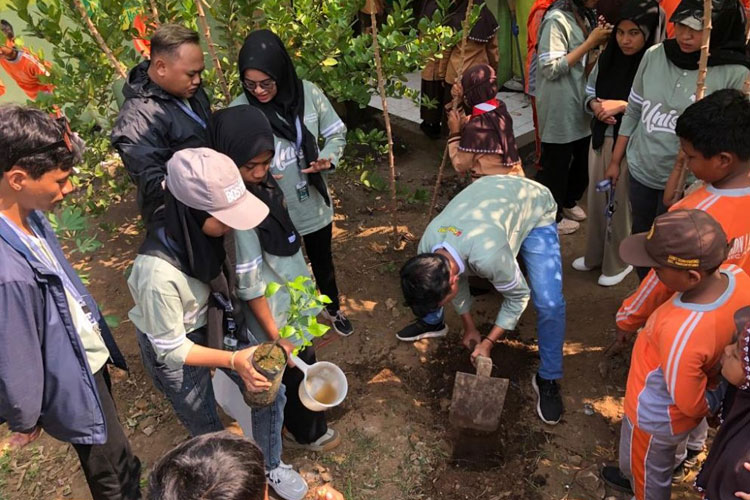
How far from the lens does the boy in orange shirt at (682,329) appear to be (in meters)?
1.90

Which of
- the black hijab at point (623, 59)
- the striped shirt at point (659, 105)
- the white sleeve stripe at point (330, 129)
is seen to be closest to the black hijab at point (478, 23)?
the black hijab at point (623, 59)

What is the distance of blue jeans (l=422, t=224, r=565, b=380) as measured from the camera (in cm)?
299

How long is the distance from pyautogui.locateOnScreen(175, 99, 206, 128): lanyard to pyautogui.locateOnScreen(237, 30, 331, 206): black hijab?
272 mm

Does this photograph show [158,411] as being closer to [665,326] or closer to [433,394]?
[433,394]

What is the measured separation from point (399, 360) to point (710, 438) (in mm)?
→ 1743

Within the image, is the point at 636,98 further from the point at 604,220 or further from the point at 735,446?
the point at 735,446

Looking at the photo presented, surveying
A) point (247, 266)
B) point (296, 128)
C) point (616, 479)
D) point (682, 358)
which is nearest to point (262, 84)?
point (296, 128)

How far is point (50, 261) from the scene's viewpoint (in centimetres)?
211

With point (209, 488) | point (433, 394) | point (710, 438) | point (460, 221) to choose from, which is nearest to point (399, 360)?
point (433, 394)

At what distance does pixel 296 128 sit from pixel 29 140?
143 cm

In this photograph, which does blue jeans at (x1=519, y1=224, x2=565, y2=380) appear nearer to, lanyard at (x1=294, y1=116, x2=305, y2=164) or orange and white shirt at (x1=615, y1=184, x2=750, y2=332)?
orange and white shirt at (x1=615, y1=184, x2=750, y2=332)

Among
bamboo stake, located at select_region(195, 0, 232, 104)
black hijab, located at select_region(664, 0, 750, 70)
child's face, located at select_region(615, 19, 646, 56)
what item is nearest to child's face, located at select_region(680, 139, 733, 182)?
black hijab, located at select_region(664, 0, 750, 70)

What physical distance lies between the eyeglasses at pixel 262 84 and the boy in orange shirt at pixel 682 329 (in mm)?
1856

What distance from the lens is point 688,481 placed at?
2.74 m
